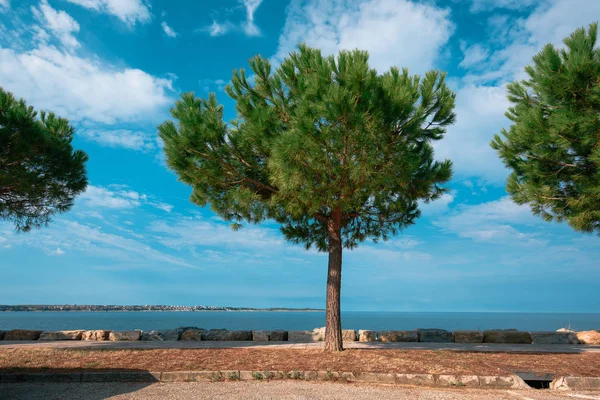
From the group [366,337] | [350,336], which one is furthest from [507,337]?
[350,336]

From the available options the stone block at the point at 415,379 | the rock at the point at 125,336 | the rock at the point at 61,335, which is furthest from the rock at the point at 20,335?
the stone block at the point at 415,379

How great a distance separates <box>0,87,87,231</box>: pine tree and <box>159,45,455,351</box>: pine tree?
330 centimetres

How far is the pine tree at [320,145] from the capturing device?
7551mm

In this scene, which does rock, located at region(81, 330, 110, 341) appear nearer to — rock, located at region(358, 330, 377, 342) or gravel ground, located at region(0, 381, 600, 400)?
gravel ground, located at region(0, 381, 600, 400)

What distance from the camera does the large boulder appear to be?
11.1 m

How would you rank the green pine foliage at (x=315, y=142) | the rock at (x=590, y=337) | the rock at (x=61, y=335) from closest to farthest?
the green pine foliage at (x=315, y=142)
the rock at (x=590, y=337)
the rock at (x=61, y=335)

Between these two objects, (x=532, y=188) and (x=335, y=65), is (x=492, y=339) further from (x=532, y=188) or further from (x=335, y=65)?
(x=335, y=65)

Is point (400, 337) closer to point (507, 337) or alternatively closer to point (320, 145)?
point (507, 337)

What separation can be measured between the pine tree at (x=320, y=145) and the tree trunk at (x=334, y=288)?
0.07 feet

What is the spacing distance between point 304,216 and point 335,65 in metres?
3.77

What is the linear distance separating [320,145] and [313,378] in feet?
12.5

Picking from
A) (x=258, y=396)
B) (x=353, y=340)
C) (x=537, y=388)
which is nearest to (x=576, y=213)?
(x=537, y=388)

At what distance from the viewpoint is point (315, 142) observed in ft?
24.7

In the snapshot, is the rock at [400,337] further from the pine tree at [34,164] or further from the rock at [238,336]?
the pine tree at [34,164]
